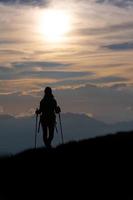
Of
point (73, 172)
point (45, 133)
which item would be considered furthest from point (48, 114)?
point (73, 172)

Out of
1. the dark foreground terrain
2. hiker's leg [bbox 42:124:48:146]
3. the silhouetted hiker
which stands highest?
the silhouetted hiker

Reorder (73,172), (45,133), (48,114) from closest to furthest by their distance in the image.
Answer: (73,172) → (48,114) → (45,133)

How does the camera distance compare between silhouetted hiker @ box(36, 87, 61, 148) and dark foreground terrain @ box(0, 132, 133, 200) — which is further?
silhouetted hiker @ box(36, 87, 61, 148)

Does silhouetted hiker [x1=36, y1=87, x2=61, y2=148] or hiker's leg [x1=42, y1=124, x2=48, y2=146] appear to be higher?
silhouetted hiker [x1=36, y1=87, x2=61, y2=148]

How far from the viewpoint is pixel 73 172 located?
30766 millimetres

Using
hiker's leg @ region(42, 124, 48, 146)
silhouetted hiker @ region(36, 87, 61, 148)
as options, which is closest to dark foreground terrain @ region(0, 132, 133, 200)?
hiker's leg @ region(42, 124, 48, 146)

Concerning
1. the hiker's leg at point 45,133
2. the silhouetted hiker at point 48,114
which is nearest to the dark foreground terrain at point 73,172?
the hiker's leg at point 45,133

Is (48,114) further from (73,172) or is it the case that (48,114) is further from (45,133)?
(73,172)

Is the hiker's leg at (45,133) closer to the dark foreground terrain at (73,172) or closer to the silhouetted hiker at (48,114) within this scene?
the silhouetted hiker at (48,114)

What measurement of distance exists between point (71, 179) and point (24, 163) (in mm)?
4142

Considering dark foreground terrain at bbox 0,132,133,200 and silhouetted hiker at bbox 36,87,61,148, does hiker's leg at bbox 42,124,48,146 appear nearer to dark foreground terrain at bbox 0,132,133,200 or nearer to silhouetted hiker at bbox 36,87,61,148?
silhouetted hiker at bbox 36,87,61,148

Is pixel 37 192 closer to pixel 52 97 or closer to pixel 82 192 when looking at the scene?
pixel 82 192

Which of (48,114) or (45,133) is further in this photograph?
(45,133)

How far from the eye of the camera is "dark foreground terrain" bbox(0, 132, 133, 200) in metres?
29.2
